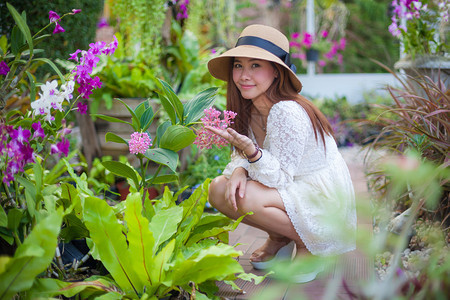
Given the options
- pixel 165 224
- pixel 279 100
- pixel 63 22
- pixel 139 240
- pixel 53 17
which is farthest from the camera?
pixel 63 22

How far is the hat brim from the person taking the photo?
7.41ft

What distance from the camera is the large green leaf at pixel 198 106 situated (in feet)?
7.30

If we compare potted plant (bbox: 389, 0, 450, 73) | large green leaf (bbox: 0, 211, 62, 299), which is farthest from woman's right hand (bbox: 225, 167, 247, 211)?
potted plant (bbox: 389, 0, 450, 73)

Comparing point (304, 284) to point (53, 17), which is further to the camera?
point (304, 284)

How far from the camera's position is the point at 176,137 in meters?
2.11

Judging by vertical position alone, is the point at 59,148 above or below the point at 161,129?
above

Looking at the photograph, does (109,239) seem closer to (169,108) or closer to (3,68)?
(169,108)

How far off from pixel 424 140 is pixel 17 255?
82.2 inches

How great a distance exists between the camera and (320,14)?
970 centimetres

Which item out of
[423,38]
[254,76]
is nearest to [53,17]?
[254,76]

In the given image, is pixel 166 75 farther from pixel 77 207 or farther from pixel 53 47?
pixel 77 207

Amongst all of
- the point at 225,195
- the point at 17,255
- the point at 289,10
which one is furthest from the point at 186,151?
the point at 289,10

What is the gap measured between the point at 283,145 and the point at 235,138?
0.83 feet

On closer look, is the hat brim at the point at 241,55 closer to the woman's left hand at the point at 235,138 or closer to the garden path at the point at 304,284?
the woman's left hand at the point at 235,138
